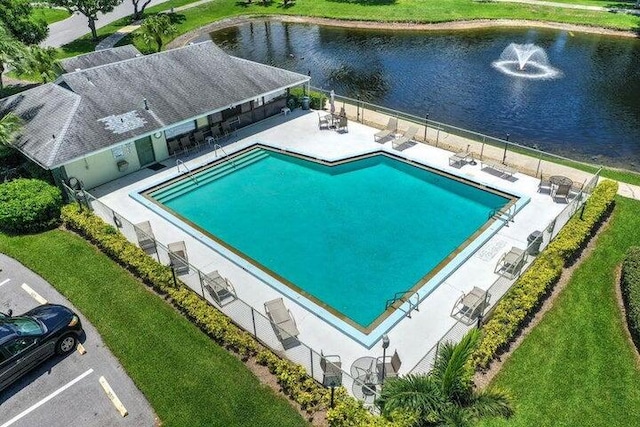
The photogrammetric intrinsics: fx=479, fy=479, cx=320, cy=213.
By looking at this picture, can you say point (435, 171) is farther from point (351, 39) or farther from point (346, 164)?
point (351, 39)

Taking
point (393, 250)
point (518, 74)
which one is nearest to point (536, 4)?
point (518, 74)

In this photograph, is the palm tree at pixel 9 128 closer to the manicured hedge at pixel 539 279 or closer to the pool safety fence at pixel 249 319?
the pool safety fence at pixel 249 319

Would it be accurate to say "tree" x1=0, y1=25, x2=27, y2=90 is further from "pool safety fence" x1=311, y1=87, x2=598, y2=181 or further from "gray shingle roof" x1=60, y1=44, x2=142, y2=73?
"pool safety fence" x1=311, y1=87, x2=598, y2=181

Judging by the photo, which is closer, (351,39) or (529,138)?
(529,138)

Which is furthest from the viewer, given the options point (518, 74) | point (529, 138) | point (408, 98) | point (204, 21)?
point (204, 21)

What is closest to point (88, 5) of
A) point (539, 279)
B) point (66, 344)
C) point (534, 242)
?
point (66, 344)

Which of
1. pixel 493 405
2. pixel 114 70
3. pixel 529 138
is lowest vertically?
pixel 529 138

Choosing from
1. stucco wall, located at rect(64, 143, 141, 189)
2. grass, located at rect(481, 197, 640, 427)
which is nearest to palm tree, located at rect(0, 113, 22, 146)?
stucco wall, located at rect(64, 143, 141, 189)
